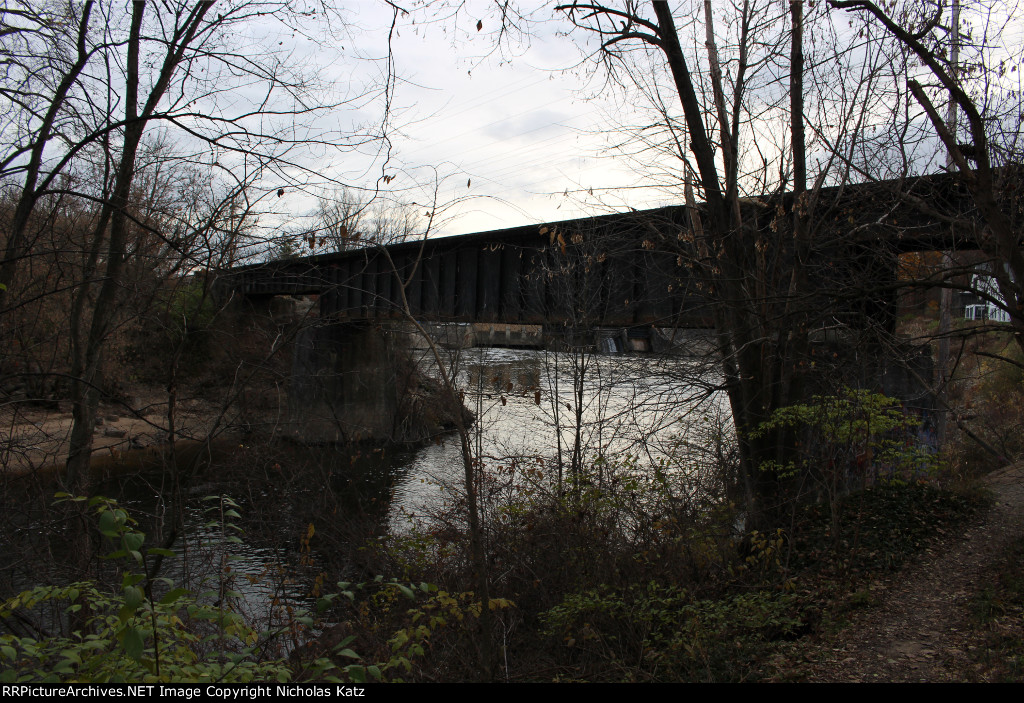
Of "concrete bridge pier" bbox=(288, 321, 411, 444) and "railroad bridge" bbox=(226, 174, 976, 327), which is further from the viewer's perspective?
"concrete bridge pier" bbox=(288, 321, 411, 444)

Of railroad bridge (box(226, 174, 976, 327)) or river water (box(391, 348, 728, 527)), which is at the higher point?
railroad bridge (box(226, 174, 976, 327))

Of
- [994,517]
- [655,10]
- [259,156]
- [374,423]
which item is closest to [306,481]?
[259,156]

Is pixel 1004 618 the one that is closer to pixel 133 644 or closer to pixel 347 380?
pixel 133 644

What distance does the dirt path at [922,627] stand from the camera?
5754 millimetres

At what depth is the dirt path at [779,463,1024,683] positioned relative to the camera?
18.9 ft

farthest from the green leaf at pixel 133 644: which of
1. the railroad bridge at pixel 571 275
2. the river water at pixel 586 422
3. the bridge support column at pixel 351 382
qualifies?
the bridge support column at pixel 351 382

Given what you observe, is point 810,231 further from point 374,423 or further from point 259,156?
point 374,423

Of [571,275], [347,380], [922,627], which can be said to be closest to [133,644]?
Answer: [922,627]

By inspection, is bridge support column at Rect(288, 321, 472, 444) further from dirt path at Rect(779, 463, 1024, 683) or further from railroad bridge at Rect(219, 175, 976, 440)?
dirt path at Rect(779, 463, 1024, 683)

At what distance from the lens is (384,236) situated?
6.36 m

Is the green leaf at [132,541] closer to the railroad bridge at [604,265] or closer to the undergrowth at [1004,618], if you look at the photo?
the railroad bridge at [604,265]

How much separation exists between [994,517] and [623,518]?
5034 mm

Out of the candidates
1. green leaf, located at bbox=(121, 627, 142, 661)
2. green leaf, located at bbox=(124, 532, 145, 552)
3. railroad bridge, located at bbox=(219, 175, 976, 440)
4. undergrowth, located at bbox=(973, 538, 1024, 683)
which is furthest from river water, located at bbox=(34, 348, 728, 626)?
undergrowth, located at bbox=(973, 538, 1024, 683)

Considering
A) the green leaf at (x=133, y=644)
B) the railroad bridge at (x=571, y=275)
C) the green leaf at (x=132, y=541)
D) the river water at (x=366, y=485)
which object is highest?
the railroad bridge at (x=571, y=275)
